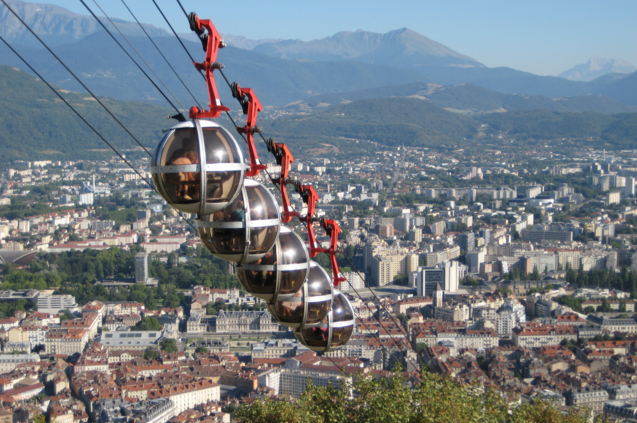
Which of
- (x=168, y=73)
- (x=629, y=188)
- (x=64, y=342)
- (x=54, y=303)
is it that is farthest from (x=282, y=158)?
(x=168, y=73)

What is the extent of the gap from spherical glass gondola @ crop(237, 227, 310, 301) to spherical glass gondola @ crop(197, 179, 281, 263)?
27 cm

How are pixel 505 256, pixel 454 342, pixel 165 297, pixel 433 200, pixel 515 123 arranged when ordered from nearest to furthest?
1. pixel 454 342
2. pixel 165 297
3. pixel 505 256
4. pixel 433 200
5. pixel 515 123

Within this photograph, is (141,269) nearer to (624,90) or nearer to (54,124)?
(54,124)

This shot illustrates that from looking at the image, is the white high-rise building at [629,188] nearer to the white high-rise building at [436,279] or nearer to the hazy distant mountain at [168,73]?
the white high-rise building at [436,279]

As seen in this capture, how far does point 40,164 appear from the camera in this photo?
87875mm

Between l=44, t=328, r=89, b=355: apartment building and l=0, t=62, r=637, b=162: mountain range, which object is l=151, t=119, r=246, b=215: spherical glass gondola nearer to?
l=44, t=328, r=89, b=355: apartment building

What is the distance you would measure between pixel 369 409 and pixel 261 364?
15.4 meters

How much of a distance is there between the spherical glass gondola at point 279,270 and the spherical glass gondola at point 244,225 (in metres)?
0.27

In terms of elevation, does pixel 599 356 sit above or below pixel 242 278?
below

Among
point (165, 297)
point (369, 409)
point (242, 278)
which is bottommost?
point (165, 297)

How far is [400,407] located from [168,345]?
764 inches

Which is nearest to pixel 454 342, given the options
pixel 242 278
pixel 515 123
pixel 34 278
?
pixel 34 278

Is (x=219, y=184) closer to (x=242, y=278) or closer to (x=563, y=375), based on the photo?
(x=242, y=278)

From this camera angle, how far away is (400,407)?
7320 mm
